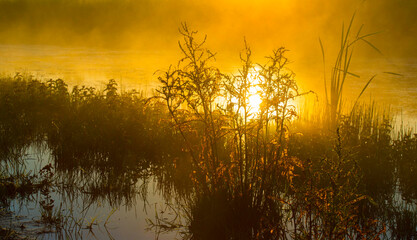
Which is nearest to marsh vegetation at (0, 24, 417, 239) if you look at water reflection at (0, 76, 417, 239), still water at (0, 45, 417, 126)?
water reflection at (0, 76, 417, 239)

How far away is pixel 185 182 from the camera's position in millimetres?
5328

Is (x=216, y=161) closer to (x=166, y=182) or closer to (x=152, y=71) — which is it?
(x=166, y=182)

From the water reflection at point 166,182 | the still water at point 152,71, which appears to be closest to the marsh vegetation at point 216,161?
the water reflection at point 166,182

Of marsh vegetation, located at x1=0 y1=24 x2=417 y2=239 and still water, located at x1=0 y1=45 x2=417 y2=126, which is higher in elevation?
still water, located at x1=0 y1=45 x2=417 y2=126

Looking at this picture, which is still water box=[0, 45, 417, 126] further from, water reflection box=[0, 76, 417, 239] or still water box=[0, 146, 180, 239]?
still water box=[0, 146, 180, 239]

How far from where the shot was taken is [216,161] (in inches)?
169

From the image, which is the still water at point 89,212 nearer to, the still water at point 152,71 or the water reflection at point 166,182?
the water reflection at point 166,182

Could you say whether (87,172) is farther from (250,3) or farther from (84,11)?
(84,11)

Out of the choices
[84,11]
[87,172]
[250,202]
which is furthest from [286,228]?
[84,11]

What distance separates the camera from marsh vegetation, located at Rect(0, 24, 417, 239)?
3.92 metres

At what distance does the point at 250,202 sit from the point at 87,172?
229 centimetres

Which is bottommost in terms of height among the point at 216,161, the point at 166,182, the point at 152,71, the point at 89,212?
the point at 89,212

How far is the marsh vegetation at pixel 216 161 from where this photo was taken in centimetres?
392

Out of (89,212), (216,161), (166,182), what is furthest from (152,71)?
(216,161)
